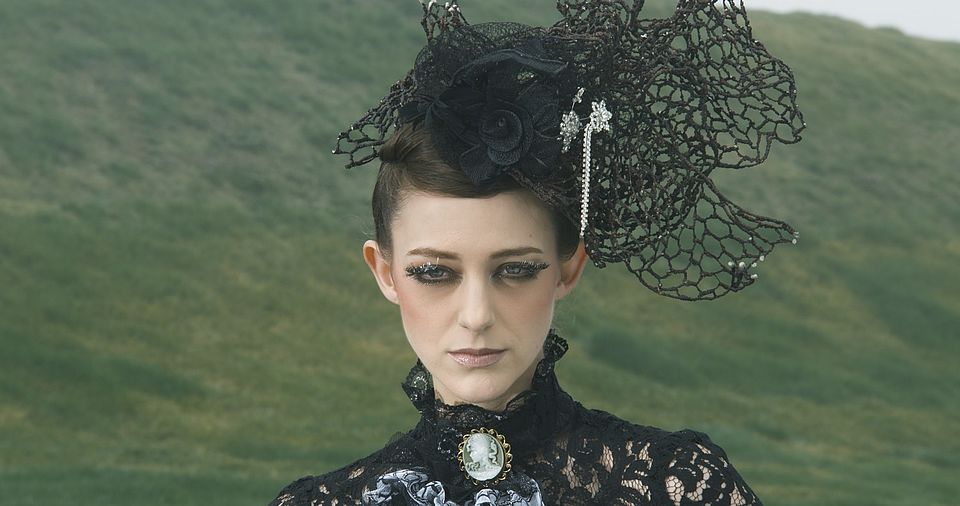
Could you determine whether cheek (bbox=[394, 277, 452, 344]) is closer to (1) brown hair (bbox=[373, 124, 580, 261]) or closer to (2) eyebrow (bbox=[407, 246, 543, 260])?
(2) eyebrow (bbox=[407, 246, 543, 260])

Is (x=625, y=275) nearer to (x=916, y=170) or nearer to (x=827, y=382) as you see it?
(x=827, y=382)

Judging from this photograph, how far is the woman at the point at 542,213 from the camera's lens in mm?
3480

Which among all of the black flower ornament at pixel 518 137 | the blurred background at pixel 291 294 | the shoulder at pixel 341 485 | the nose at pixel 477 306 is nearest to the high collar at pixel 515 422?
the shoulder at pixel 341 485

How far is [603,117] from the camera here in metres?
3.47

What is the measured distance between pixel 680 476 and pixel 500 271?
0.73m

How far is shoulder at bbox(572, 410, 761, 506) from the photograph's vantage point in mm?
3439

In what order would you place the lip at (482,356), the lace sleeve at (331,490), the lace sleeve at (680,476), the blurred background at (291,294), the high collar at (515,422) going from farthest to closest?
the blurred background at (291,294), the lace sleeve at (331,490), the high collar at (515,422), the lip at (482,356), the lace sleeve at (680,476)

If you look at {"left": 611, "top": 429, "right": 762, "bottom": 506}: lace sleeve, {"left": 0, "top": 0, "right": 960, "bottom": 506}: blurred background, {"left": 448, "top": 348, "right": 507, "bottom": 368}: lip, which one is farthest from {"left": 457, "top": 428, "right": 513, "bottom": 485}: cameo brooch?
{"left": 0, "top": 0, "right": 960, "bottom": 506}: blurred background

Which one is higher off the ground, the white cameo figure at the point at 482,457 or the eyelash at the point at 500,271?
the eyelash at the point at 500,271

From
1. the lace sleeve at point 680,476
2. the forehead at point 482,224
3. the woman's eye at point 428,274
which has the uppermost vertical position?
the forehead at point 482,224

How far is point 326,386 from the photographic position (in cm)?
1630

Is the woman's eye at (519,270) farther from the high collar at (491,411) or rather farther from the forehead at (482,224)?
the high collar at (491,411)

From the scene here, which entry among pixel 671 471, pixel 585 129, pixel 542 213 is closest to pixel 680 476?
pixel 671 471

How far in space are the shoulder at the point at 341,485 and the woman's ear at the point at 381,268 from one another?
0.44 meters
